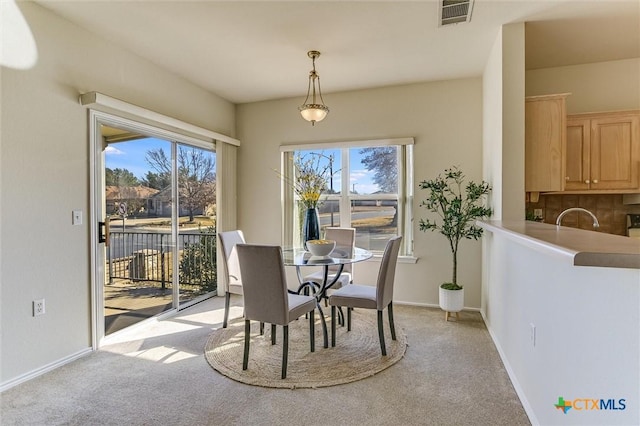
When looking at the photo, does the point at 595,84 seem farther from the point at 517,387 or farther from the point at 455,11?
the point at 517,387

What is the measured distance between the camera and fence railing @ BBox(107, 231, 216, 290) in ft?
10.9

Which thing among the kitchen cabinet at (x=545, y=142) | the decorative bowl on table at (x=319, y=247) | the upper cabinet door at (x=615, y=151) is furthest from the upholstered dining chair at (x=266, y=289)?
the upper cabinet door at (x=615, y=151)

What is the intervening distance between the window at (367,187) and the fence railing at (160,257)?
1.14 m

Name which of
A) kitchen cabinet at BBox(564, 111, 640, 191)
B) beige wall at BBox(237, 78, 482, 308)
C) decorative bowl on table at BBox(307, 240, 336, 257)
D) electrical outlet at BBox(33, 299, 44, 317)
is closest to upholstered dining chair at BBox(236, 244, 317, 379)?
decorative bowl on table at BBox(307, 240, 336, 257)

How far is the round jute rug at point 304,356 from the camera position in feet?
8.10

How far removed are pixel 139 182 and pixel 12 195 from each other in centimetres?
121

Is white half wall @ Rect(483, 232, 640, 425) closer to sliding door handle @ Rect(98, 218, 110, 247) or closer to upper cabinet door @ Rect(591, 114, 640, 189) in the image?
upper cabinet door @ Rect(591, 114, 640, 189)

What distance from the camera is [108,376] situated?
8.25 feet

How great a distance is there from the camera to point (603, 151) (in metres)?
3.33

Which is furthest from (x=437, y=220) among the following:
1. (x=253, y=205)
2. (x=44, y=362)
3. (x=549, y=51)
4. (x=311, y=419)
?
(x=44, y=362)

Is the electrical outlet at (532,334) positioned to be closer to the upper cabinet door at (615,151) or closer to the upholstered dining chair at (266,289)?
the upholstered dining chair at (266,289)

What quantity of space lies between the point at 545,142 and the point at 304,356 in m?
2.77

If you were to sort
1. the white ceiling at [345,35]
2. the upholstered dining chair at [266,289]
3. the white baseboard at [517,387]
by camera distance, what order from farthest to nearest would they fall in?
the white ceiling at [345,35]
the upholstered dining chair at [266,289]
the white baseboard at [517,387]

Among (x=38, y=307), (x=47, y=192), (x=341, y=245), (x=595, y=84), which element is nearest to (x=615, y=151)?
(x=595, y=84)
